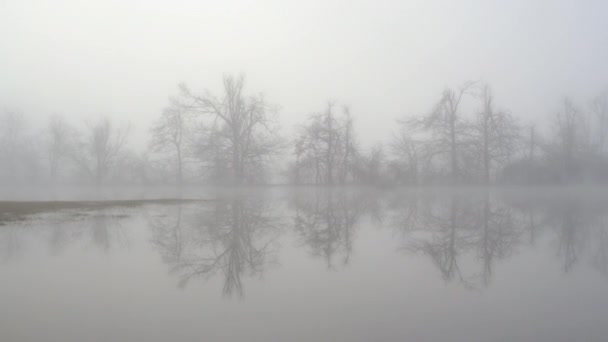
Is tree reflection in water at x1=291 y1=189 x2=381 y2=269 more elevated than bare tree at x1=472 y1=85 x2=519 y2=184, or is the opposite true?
bare tree at x1=472 y1=85 x2=519 y2=184

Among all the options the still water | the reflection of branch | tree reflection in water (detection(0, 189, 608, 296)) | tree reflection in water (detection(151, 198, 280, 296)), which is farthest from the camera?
the reflection of branch

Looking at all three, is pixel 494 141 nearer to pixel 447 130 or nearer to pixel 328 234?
pixel 447 130

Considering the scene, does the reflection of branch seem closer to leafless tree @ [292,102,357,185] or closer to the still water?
the still water

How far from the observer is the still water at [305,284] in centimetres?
281

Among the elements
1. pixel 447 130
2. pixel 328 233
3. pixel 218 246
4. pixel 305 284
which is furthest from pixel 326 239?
pixel 447 130

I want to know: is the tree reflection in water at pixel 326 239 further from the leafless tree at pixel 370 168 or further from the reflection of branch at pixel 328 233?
the leafless tree at pixel 370 168

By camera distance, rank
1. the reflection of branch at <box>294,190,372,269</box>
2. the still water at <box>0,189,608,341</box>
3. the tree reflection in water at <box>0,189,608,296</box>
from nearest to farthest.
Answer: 1. the still water at <box>0,189,608,341</box>
2. the tree reflection in water at <box>0,189,608,296</box>
3. the reflection of branch at <box>294,190,372,269</box>

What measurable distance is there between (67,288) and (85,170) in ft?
118

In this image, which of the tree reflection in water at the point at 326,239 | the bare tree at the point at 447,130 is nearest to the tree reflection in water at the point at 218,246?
the tree reflection in water at the point at 326,239

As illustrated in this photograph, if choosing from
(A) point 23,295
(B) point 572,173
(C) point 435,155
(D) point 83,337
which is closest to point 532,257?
(D) point 83,337

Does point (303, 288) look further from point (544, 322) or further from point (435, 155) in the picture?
point (435, 155)

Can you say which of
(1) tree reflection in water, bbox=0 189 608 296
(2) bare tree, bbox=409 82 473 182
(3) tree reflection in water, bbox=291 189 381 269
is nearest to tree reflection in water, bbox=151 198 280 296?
(1) tree reflection in water, bbox=0 189 608 296

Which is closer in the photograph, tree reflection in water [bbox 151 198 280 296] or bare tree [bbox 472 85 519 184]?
tree reflection in water [bbox 151 198 280 296]

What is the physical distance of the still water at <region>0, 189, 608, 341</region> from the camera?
281 centimetres
